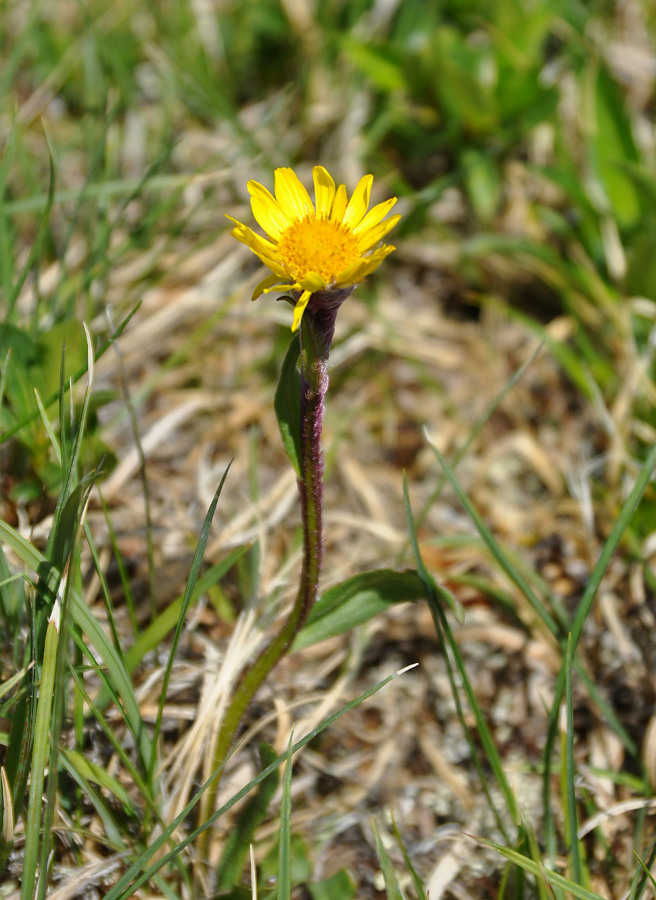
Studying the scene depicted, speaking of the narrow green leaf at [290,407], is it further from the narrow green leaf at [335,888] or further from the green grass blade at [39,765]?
the narrow green leaf at [335,888]

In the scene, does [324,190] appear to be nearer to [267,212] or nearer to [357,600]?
[267,212]

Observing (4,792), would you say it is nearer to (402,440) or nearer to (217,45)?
(402,440)

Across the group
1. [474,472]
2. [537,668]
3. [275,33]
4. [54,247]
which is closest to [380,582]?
[537,668]

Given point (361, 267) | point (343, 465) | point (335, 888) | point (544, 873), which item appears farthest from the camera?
point (343, 465)

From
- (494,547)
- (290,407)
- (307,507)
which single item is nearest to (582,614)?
(494,547)

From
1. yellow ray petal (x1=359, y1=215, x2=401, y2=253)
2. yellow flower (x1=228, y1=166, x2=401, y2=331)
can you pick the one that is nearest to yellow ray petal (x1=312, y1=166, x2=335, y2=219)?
yellow flower (x1=228, y1=166, x2=401, y2=331)

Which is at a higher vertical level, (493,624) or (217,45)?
(217,45)

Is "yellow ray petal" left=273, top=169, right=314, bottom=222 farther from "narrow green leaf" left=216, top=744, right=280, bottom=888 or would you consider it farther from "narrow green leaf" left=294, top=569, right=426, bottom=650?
"narrow green leaf" left=216, top=744, right=280, bottom=888
